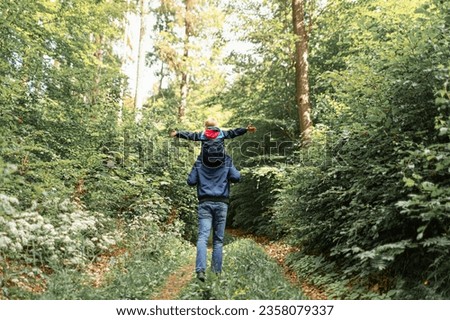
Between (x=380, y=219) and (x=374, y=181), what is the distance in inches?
33.6

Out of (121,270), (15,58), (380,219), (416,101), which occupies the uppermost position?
(15,58)

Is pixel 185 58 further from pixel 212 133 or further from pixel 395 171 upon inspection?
pixel 395 171

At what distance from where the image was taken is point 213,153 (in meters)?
6.05

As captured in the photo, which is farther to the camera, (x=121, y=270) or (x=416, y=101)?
(x=121, y=270)

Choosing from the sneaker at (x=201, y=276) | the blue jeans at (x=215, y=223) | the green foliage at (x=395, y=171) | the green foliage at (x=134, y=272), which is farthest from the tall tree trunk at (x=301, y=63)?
the sneaker at (x=201, y=276)

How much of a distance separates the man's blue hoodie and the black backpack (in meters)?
0.07

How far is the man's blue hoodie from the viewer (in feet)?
19.8

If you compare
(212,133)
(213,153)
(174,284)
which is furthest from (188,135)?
(174,284)

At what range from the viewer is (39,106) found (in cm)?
909

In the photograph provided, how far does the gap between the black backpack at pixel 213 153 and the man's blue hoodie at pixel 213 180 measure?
2.8 inches

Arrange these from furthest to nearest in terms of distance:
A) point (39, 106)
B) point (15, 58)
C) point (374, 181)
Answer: point (39, 106) → point (15, 58) → point (374, 181)

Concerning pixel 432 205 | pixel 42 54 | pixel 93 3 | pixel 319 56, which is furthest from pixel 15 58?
pixel 319 56

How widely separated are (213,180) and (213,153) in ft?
1.41

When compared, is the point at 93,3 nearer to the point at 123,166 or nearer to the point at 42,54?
the point at 42,54
